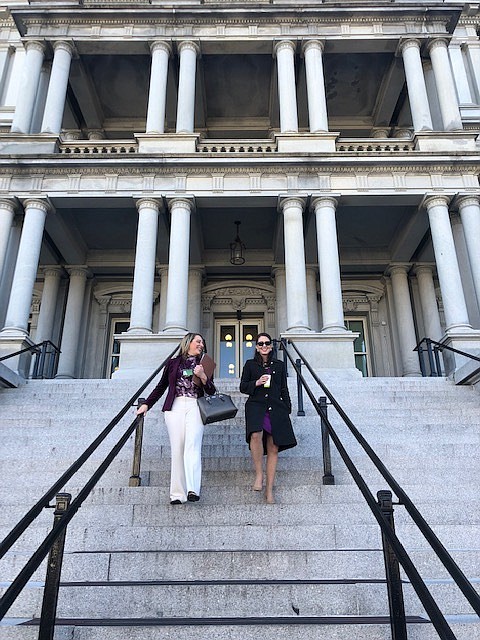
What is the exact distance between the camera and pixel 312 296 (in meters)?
18.0

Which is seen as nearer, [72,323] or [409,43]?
[409,43]

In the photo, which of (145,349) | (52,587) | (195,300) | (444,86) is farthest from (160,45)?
(52,587)

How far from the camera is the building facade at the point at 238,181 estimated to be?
45.5 feet

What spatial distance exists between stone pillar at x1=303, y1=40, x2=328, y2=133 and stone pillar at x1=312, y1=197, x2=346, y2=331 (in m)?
2.49

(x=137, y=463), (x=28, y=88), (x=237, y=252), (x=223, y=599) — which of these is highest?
(x=28, y=88)

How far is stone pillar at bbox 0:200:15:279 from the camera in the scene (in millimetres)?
13891

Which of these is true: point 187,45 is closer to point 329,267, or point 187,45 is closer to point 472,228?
point 329,267

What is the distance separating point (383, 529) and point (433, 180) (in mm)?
13218

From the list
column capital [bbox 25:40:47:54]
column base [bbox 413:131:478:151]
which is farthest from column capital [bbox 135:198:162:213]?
column base [bbox 413:131:478:151]

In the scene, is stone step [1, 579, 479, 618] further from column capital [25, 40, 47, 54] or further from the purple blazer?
column capital [25, 40, 47, 54]

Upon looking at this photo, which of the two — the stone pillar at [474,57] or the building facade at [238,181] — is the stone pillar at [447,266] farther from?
the stone pillar at [474,57]

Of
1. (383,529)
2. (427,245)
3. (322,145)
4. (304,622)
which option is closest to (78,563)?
(304,622)

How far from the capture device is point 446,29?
1644cm

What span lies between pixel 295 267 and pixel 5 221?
7.67m
